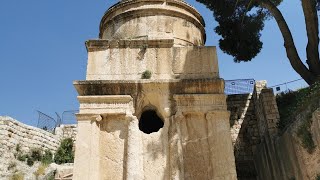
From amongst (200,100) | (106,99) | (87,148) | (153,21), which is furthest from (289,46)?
(87,148)

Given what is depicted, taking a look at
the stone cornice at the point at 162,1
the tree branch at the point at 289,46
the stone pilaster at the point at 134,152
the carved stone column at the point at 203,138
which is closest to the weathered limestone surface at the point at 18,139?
the stone cornice at the point at 162,1

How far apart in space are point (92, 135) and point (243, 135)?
6956mm

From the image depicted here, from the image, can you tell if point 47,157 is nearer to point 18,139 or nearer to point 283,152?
point 18,139

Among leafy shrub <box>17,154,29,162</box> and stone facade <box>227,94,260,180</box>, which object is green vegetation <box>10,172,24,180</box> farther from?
stone facade <box>227,94,260,180</box>

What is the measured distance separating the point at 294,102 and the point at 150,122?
5.33m

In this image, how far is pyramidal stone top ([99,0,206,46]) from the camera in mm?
8016

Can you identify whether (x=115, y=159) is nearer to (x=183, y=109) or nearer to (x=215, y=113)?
(x=183, y=109)

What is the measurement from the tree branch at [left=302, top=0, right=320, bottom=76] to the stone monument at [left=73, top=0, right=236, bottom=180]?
472 cm

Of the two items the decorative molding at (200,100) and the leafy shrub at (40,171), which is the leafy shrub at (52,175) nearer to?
the leafy shrub at (40,171)

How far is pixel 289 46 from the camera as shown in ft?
36.1

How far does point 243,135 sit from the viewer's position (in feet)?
39.5

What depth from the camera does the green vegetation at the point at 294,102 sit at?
7.56m

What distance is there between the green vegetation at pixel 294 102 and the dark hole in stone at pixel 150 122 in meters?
3.03

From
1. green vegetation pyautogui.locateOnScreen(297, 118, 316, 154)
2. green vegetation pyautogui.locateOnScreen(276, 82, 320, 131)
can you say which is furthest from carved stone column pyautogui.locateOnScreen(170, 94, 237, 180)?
green vegetation pyautogui.locateOnScreen(276, 82, 320, 131)
